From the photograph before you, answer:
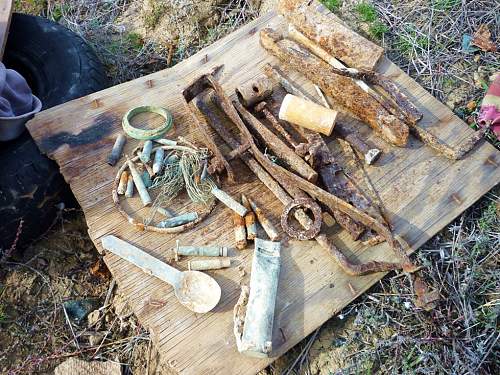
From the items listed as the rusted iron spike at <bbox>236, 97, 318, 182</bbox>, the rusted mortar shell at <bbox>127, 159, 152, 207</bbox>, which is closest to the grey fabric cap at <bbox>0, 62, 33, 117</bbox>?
the rusted mortar shell at <bbox>127, 159, 152, 207</bbox>

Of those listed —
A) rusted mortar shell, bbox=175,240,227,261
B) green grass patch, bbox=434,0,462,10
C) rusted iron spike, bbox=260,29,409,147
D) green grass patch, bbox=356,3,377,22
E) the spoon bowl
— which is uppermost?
green grass patch, bbox=434,0,462,10

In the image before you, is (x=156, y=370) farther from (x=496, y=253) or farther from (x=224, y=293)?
(x=496, y=253)

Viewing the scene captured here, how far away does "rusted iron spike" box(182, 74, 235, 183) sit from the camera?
119 inches

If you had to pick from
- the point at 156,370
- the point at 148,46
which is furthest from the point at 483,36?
the point at 156,370

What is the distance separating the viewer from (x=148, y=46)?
455 centimetres

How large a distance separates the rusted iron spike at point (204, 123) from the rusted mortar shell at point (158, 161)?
32cm

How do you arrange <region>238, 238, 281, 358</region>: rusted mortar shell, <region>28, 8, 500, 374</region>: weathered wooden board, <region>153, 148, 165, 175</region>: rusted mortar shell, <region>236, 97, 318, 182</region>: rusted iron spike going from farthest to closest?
<region>153, 148, 165, 175</region>: rusted mortar shell
<region>236, 97, 318, 182</region>: rusted iron spike
<region>28, 8, 500, 374</region>: weathered wooden board
<region>238, 238, 281, 358</region>: rusted mortar shell

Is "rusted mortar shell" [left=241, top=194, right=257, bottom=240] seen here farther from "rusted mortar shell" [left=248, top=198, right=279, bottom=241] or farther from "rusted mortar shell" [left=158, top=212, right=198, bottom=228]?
"rusted mortar shell" [left=158, top=212, right=198, bottom=228]

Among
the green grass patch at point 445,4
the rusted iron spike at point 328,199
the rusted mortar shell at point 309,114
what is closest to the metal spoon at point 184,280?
the rusted iron spike at point 328,199

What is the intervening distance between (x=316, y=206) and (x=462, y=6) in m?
2.61

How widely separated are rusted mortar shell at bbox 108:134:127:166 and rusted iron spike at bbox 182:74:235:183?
53cm

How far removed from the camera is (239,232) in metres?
2.82

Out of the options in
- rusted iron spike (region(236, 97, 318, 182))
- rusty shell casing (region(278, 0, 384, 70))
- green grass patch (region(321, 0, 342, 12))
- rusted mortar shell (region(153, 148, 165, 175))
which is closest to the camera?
rusted iron spike (region(236, 97, 318, 182))

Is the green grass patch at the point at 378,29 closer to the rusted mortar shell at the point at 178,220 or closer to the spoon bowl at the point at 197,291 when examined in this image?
the rusted mortar shell at the point at 178,220
